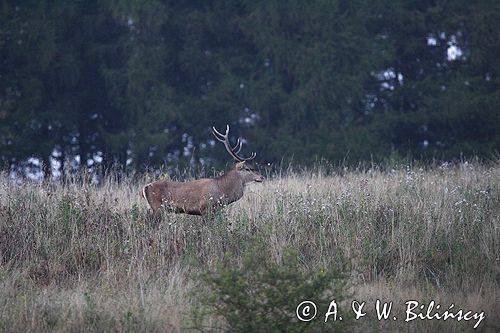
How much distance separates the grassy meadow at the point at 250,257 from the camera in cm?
807

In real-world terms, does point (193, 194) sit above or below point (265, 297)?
above

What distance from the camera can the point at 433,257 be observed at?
416 inches

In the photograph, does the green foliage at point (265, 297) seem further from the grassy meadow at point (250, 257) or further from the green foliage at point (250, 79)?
the green foliage at point (250, 79)

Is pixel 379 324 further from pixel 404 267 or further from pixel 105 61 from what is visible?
pixel 105 61

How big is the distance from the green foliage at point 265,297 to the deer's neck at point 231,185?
4.98 meters

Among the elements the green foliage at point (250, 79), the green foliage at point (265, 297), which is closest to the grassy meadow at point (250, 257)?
the green foliage at point (265, 297)

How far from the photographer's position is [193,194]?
1268cm

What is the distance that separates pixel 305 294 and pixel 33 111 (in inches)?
725

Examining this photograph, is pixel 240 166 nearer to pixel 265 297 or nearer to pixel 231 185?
pixel 231 185

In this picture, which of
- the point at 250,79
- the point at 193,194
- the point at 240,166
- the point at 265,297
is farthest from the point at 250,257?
the point at 250,79

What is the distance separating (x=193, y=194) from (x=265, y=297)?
16.3 ft

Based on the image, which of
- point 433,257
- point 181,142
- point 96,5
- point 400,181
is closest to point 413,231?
point 433,257

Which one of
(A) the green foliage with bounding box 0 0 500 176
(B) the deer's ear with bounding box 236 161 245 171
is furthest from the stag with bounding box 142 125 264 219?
(A) the green foliage with bounding box 0 0 500 176

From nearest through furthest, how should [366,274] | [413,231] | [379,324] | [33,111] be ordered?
[379,324] < [366,274] < [413,231] < [33,111]
